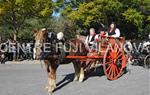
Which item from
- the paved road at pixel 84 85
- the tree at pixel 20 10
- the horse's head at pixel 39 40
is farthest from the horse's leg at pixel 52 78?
the tree at pixel 20 10

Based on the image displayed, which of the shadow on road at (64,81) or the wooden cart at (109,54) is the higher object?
the wooden cart at (109,54)

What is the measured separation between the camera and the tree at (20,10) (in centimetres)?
3259

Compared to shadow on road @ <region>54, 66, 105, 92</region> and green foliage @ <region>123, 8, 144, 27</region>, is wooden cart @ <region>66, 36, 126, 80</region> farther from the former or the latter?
green foliage @ <region>123, 8, 144, 27</region>

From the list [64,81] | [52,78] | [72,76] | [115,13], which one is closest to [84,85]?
[64,81]

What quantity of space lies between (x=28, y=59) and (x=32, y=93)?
16.0 metres

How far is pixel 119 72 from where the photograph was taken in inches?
610

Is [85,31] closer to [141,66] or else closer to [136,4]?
[136,4]

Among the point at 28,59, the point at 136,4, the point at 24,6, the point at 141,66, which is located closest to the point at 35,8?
the point at 24,6

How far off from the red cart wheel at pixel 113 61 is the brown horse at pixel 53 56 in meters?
0.86

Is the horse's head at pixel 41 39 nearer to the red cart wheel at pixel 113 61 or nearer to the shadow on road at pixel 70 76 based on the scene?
the shadow on road at pixel 70 76

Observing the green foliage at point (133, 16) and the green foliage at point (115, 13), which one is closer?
the green foliage at point (115, 13)

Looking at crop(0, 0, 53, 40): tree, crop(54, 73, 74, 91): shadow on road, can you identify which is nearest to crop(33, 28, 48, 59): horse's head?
crop(54, 73, 74, 91): shadow on road

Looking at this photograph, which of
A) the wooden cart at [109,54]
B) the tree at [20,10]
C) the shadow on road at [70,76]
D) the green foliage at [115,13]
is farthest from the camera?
the green foliage at [115,13]

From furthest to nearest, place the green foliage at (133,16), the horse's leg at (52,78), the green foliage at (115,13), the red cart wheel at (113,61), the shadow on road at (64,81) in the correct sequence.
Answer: the green foliage at (133,16), the green foliage at (115,13), the red cart wheel at (113,61), the shadow on road at (64,81), the horse's leg at (52,78)
